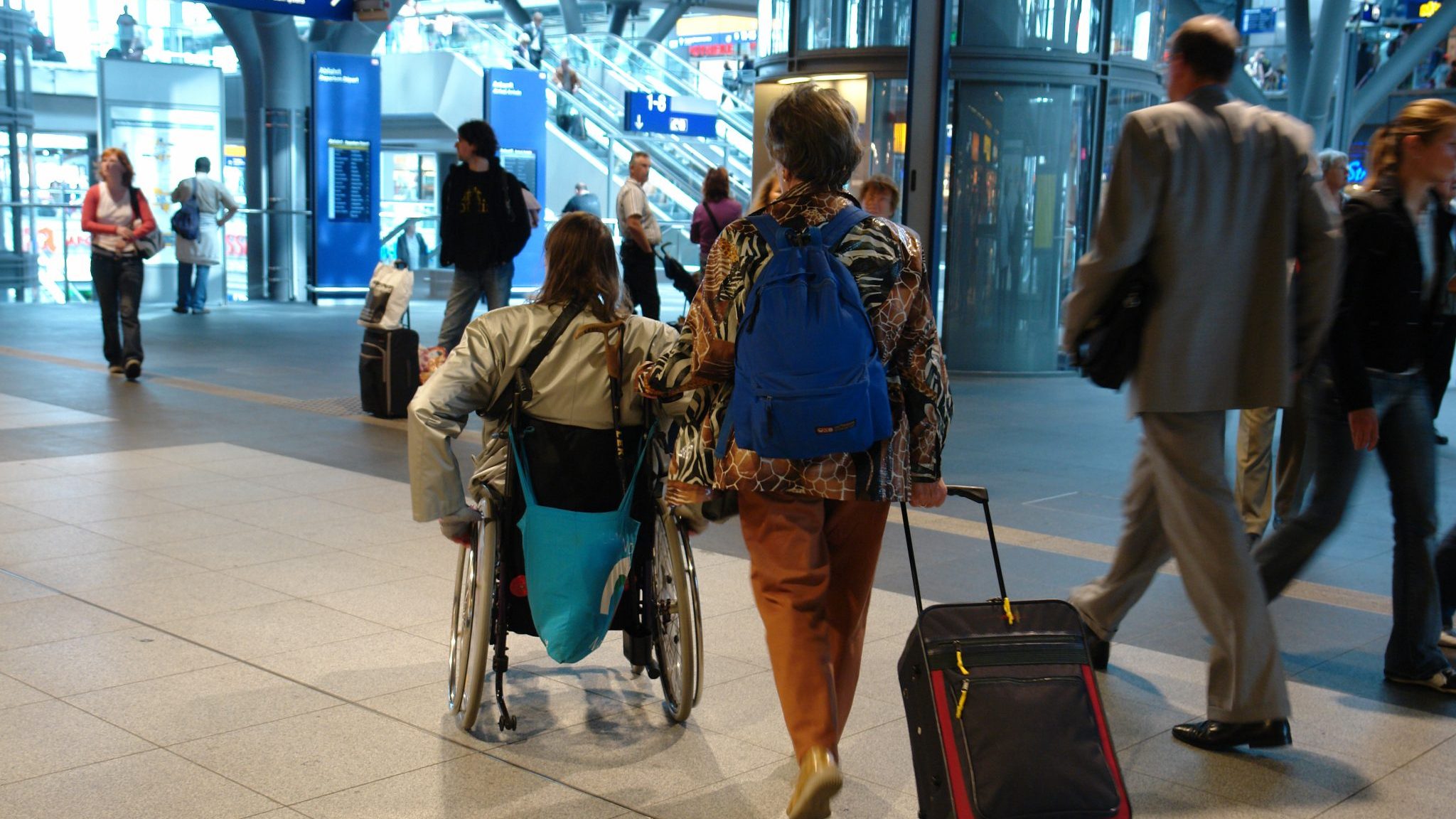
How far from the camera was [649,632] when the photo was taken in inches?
145

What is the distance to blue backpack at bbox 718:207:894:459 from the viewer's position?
2.67 metres

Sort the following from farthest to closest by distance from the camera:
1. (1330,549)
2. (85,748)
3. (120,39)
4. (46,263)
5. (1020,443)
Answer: (120,39) → (46,263) → (1020,443) → (1330,549) → (85,748)

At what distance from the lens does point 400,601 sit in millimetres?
4750

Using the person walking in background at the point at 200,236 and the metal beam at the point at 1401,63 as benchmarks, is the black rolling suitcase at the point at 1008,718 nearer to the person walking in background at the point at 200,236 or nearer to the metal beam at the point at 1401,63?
the person walking in background at the point at 200,236

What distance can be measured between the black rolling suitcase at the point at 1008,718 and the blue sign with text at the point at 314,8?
390 inches

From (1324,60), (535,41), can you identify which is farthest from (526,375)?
(535,41)

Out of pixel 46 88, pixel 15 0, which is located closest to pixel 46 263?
pixel 15 0

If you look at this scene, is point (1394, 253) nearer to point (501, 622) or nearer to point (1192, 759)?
point (1192, 759)

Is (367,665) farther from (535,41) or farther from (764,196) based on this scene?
(535,41)

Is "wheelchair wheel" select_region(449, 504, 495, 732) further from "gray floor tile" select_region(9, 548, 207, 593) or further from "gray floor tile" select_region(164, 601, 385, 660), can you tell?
"gray floor tile" select_region(9, 548, 207, 593)

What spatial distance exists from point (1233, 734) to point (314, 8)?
1012cm

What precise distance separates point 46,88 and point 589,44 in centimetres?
1160

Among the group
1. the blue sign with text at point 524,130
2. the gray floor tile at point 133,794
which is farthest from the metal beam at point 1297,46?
the gray floor tile at point 133,794

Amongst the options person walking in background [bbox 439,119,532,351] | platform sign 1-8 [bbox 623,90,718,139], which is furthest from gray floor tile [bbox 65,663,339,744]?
platform sign 1-8 [bbox 623,90,718,139]
